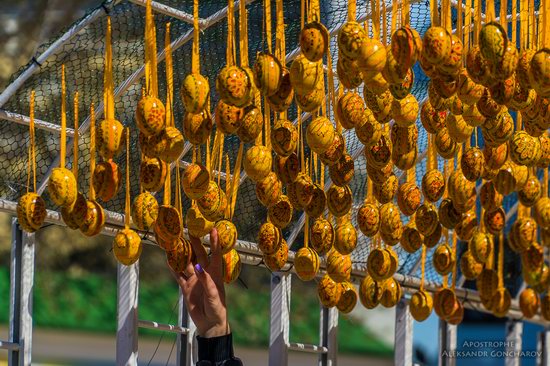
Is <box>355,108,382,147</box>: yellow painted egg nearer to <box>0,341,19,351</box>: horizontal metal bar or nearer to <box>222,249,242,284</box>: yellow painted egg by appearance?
<box>222,249,242,284</box>: yellow painted egg

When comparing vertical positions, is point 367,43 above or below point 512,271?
above

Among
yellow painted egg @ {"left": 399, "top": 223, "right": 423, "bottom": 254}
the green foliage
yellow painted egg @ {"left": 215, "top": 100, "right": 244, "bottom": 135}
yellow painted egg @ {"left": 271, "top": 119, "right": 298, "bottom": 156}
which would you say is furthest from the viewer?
the green foliage

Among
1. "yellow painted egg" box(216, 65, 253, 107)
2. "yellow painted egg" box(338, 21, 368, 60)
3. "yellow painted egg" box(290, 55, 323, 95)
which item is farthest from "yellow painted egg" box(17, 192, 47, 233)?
"yellow painted egg" box(338, 21, 368, 60)

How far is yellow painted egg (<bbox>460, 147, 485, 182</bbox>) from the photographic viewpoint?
6793mm

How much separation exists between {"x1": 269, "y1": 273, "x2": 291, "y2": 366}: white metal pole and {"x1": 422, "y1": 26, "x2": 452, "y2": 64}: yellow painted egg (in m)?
4.18

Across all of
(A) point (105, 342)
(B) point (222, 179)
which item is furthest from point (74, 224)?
(A) point (105, 342)

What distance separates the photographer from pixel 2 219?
72.8 feet

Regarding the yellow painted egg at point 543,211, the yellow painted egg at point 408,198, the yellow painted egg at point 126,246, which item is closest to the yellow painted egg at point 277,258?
the yellow painted egg at point 408,198

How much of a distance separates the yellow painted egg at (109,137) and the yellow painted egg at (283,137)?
82 centimetres

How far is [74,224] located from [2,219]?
16819mm

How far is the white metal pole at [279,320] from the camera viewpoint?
923 centimetres

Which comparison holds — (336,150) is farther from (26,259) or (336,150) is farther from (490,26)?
(26,259)

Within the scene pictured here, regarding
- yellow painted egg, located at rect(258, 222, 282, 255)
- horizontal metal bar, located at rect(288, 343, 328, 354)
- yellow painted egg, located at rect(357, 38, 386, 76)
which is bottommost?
horizontal metal bar, located at rect(288, 343, 328, 354)

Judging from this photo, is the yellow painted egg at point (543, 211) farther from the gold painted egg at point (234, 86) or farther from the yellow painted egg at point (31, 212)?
the yellow painted egg at point (31, 212)
